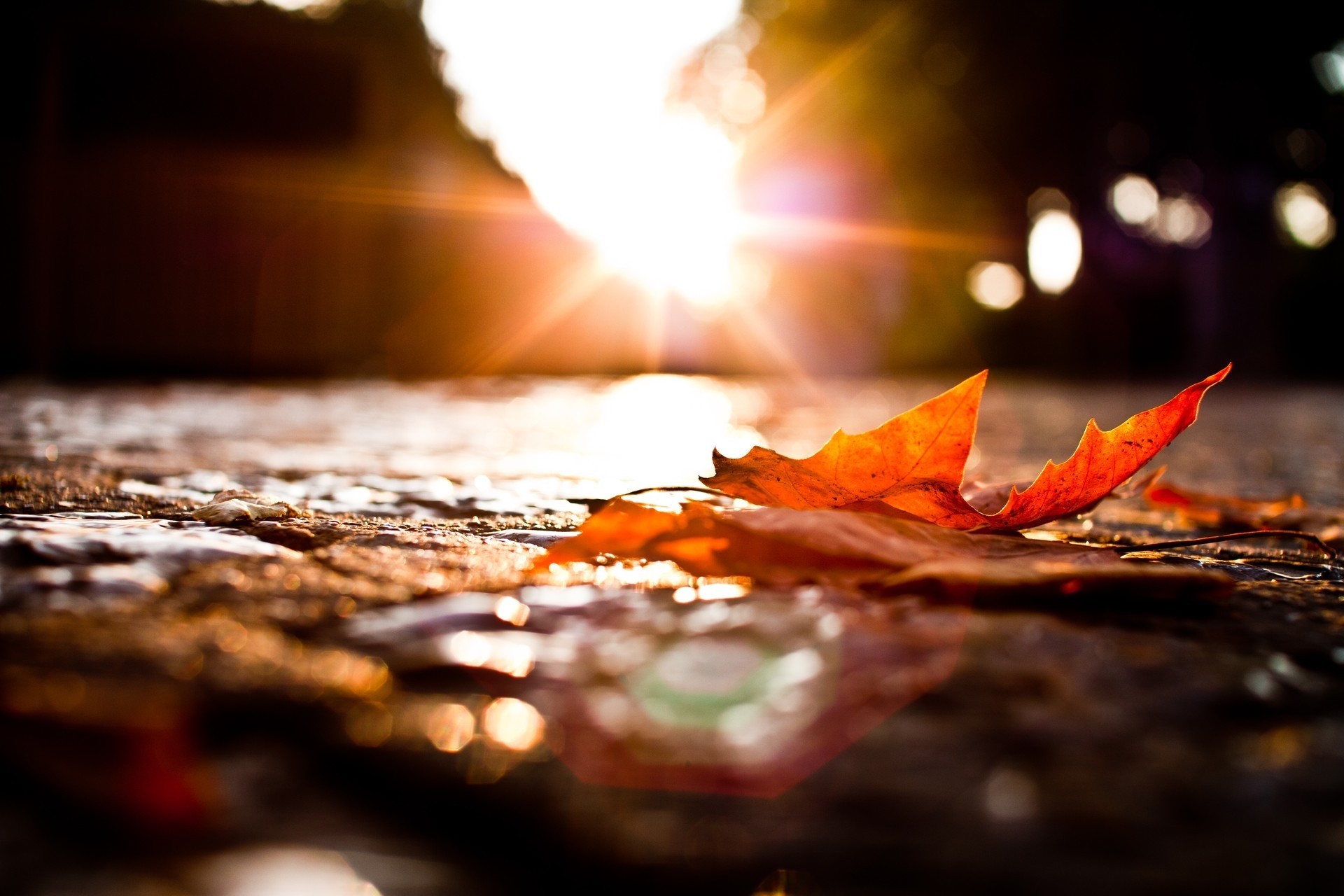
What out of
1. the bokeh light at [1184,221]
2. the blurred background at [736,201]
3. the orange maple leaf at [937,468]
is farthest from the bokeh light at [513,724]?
the bokeh light at [1184,221]

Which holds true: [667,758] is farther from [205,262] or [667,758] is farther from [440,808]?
[205,262]

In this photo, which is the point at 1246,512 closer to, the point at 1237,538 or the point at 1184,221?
the point at 1237,538

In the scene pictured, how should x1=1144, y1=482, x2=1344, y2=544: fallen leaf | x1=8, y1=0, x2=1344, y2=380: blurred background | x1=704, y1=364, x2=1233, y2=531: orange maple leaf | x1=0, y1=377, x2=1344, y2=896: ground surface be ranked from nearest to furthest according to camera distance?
x1=0, y1=377, x2=1344, y2=896: ground surface → x1=704, y1=364, x2=1233, y2=531: orange maple leaf → x1=1144, y1=482, x2=1344, y2=544: fallen leaf → x1=8, y1=0, x2=1344, y2=380: blurred background

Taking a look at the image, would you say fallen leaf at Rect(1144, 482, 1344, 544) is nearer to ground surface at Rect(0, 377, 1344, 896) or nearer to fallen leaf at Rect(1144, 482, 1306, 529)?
fallen leaf at Rect(1144, 482, 1306, 529)

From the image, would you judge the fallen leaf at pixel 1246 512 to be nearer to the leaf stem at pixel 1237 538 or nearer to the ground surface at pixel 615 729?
the leaf stem at pixel 1237 538

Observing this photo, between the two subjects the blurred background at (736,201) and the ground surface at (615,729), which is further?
the blurred background at (736,201)

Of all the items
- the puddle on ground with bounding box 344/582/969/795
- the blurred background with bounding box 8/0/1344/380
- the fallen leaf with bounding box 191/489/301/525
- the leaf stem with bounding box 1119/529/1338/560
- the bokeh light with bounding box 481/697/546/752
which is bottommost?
the bokeh light with bounding box 481/697/546/752

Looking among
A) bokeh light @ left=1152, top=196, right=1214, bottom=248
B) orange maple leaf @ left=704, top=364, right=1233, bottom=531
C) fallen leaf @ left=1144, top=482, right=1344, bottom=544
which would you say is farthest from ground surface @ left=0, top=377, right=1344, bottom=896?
bokeh light @ left=1152, top=196, right=1214, bottom=248
